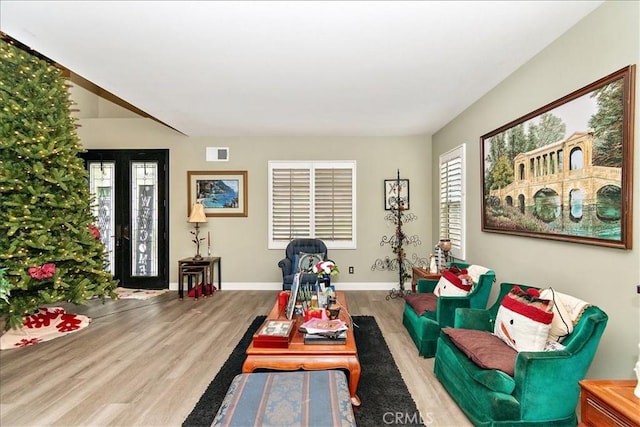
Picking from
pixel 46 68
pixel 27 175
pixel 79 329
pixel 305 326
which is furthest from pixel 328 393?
pixel 46 68

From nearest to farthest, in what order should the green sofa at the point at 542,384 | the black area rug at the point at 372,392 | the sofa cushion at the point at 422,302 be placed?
1. the green sofa at the point at 542,384
2. the black area rug at the point at 372,392
3. the sofa cushion at the point at 422,302

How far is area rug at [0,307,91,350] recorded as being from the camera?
11.4ft

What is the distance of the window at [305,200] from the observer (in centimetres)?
585

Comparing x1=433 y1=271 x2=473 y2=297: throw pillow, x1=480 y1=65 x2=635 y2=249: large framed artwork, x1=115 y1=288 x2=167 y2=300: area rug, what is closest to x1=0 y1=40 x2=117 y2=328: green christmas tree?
x1=115 y1=288 x2=167 y2=300: area rug

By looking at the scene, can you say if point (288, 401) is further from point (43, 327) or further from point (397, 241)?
point (397, 241)

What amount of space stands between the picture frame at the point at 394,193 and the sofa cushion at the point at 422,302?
2397mm

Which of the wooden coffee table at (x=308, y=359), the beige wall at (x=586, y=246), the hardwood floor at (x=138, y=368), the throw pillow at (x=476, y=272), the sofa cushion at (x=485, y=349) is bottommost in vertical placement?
the hardwood floor at (x=138, y=368)

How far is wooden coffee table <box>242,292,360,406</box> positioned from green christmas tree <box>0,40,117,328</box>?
9.61 feet

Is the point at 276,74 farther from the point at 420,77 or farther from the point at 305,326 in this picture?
the point at 305,326

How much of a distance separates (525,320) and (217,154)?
5216 mm

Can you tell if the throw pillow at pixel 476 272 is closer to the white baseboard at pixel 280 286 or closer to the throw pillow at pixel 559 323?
the throw pillow at pixel 559 323

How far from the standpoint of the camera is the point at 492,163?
3.53 m

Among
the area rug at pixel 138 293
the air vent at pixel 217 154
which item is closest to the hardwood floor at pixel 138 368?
the area rug at pixel 138 293

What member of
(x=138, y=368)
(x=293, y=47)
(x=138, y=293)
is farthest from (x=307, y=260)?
(x=293, y=47)
